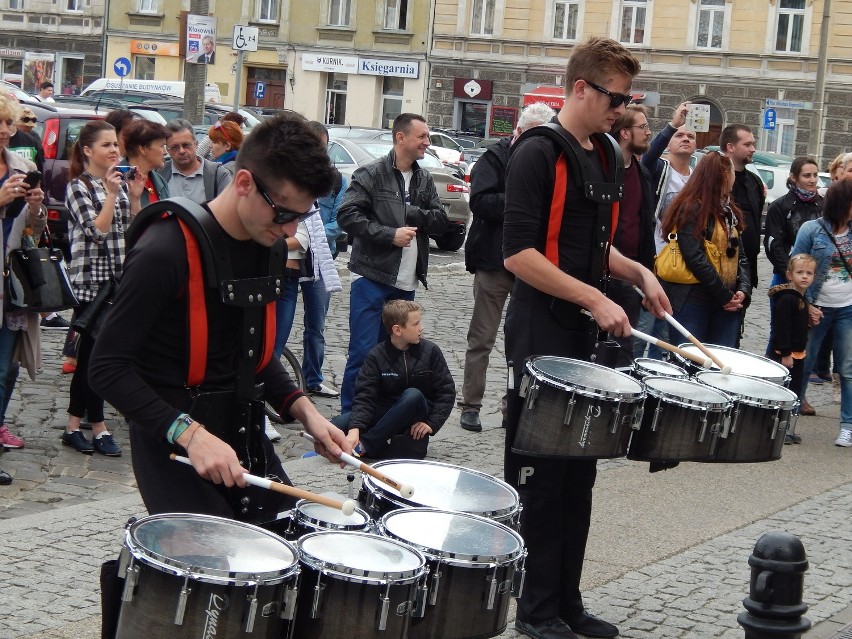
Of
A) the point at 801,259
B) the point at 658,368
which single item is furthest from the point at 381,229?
the point at 658,368

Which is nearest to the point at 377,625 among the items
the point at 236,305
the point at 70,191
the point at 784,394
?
the point at 236,305

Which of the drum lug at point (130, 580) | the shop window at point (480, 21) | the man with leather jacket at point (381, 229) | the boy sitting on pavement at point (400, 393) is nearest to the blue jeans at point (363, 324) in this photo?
the man with leather jacket at point (381, 229)

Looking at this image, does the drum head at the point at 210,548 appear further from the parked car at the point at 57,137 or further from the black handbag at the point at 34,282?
the parked car at the point at 57,137

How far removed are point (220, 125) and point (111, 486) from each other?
9.72 ft

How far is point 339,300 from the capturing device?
588 inches

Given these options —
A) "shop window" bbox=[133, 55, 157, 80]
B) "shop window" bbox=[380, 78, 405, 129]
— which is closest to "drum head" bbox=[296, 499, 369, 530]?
"shop window" bbox=[380, 78, 405, 129]

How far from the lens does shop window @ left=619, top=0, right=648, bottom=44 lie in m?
45.8

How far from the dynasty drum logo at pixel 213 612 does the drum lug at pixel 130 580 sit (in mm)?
197

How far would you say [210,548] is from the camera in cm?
332

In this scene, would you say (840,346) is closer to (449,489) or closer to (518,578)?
(449,489)

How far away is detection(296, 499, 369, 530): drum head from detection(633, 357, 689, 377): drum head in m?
1.69

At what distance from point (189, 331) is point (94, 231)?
437cm

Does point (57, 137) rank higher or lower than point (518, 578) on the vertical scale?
higher

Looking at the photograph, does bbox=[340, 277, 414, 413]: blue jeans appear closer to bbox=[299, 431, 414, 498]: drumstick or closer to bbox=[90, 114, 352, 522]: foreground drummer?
bbox=[299, 431, 414, 498]: drumstick
